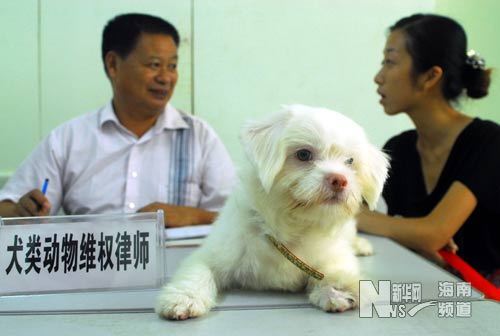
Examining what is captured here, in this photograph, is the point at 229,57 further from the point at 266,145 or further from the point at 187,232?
the point at 266,145

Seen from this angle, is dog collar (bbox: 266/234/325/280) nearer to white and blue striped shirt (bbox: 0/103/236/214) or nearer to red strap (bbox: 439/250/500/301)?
red strap (bbox: 439/250/500/301)

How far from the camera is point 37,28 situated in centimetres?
225

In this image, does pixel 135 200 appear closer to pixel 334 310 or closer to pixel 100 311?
pixel 100 311

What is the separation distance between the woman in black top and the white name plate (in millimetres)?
873

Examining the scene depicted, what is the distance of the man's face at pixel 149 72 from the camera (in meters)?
1.78

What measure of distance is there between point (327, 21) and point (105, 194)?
147cm

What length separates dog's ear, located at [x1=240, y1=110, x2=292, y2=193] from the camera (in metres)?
0.87

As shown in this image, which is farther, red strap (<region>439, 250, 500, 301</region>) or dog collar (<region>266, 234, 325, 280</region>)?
red strap (<region>439, 250, 500, 301</region>)

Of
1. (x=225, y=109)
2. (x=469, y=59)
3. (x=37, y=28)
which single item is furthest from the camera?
(x=225, y=109)

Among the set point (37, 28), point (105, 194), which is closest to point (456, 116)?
point (105, 194)

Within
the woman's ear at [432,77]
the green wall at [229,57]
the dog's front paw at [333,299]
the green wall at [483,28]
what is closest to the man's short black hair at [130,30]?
the green wall at [229,57]

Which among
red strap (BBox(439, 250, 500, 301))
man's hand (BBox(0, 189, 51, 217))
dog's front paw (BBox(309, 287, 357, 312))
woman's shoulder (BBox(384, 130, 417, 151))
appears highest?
woman's shoulder (BBox(384, 130, 417, 151))

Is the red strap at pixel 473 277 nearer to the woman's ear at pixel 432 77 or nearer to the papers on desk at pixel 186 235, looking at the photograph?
the woman's ear at pixel 432 77

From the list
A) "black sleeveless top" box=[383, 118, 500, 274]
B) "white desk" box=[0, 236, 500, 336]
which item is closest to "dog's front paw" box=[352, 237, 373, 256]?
"white desk" box=[0, 236, 500, 336]
